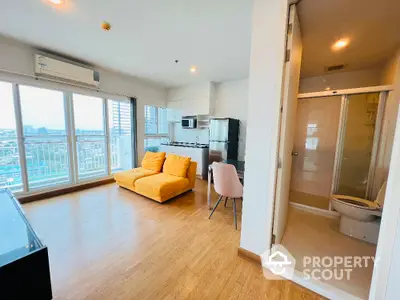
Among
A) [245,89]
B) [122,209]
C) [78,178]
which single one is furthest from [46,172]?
[245,89]

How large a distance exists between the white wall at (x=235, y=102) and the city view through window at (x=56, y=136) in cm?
250

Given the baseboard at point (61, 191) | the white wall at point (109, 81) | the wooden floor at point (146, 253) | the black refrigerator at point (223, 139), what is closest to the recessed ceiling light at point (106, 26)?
the white wall at point (109, 81)

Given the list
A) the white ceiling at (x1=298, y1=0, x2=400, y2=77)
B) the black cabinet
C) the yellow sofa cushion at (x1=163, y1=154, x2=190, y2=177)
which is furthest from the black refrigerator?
the black cabinet

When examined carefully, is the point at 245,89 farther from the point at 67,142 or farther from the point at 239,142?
the point at 67,142

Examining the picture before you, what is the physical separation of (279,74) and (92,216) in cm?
298

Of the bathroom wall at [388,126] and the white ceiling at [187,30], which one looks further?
the bathroom wall at [388,126]

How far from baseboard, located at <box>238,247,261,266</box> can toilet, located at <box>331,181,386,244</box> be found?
1314mm

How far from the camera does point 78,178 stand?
3.72 meters

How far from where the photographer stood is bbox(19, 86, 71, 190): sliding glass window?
3080 millimetres

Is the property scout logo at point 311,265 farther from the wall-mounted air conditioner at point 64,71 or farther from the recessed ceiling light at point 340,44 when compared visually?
the wall-mounted air conditioner at point 64,71

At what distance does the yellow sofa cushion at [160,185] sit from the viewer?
290cm

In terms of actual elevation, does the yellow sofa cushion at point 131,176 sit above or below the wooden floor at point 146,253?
above

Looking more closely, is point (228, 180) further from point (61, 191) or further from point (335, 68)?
point (61, 191)

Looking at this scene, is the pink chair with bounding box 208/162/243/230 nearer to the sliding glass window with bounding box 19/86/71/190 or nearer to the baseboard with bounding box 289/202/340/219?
the baseboard with bounding box 289/202/340/219
